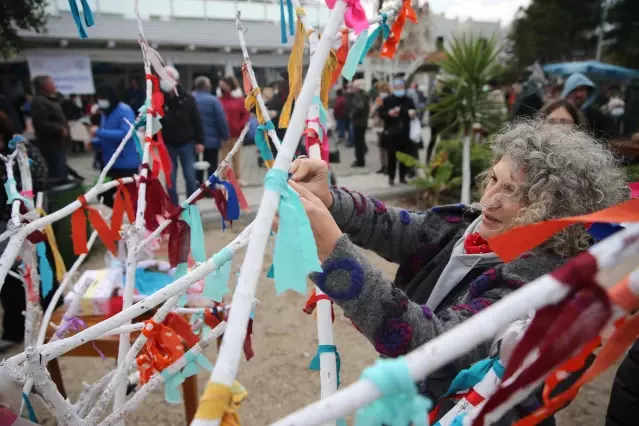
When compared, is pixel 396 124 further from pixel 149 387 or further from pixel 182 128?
pixel 149 387

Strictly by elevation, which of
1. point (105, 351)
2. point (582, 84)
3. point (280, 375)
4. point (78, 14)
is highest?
point (78, 14)

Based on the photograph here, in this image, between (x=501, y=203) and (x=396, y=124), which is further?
(x=396, y=124)

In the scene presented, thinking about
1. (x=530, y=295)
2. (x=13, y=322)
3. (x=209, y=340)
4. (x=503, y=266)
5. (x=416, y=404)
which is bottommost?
(x=13, y=322)

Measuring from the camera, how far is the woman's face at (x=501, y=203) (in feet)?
3.75

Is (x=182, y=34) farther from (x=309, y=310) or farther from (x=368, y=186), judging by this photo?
(x=309, y=310)

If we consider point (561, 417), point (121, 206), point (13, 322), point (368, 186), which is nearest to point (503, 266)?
point (121, 206)

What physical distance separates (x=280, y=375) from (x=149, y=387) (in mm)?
1797

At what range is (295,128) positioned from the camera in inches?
24.1

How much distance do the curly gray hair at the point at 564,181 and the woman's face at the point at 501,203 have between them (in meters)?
0.02

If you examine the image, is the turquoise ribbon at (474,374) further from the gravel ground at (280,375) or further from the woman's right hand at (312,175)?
the gravel ground at (280,375)

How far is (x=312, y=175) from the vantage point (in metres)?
1.21

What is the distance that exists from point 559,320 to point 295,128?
40cm

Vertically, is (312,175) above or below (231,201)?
above

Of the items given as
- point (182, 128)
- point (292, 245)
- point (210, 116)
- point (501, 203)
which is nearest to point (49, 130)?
point (182, 128)
